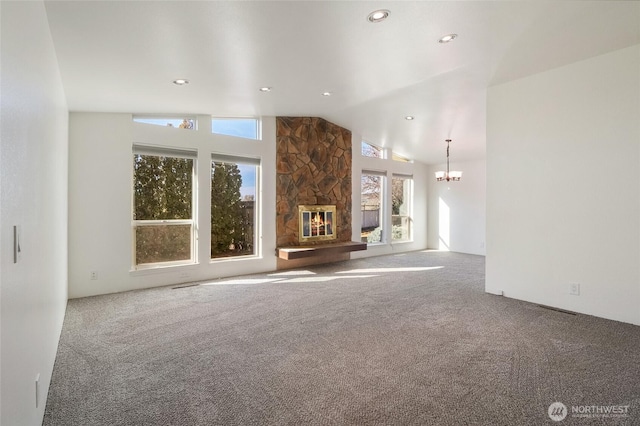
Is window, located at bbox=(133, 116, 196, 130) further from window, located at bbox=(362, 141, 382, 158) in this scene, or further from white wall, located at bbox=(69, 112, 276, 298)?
window, located at bbox=(362, 141, 382, 158)

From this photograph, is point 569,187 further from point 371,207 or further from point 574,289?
point 371,207

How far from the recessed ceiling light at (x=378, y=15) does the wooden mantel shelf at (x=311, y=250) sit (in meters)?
3.83

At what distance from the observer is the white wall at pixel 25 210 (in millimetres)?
1214

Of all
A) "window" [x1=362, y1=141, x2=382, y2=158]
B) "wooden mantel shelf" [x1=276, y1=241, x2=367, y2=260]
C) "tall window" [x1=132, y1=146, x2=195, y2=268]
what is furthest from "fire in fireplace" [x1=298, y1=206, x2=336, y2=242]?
"tall window" [x1=132, y1=146, x2=195, y2=268]

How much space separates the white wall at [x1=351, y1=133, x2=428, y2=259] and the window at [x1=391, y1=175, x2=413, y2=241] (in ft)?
0.44

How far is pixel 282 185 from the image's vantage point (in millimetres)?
6039

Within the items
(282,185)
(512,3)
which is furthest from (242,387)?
(282,185)

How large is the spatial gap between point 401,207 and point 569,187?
5.03 metres

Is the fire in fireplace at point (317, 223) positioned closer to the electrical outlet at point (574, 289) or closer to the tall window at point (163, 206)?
the tall window at point (163, 206)

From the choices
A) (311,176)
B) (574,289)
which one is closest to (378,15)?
(574,289)

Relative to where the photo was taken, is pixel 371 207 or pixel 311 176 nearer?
pixel 311 176

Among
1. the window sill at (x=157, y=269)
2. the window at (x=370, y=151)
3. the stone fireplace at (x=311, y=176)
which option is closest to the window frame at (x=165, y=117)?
the stone fireplace at (x=311, y=176)

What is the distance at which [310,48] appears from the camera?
10.1ft

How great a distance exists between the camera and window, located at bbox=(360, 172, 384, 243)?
25.3 ft
